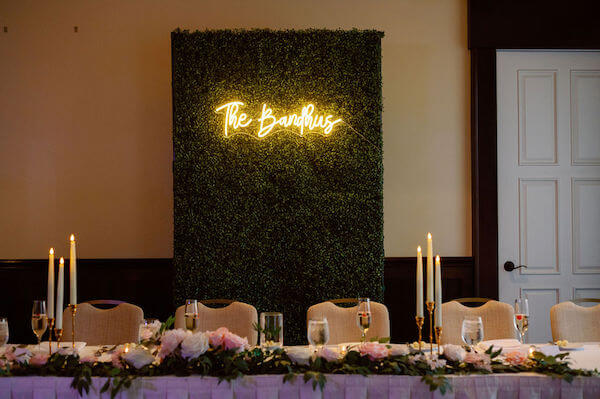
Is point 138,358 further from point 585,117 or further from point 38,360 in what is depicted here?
point 585,117

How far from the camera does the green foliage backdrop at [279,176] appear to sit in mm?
4652

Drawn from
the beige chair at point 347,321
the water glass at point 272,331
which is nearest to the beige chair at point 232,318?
the beige chair at point 347,321

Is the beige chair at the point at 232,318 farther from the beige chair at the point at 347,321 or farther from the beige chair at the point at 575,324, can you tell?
the beige chair at the point at 575,324

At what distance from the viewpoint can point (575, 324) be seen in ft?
11.7

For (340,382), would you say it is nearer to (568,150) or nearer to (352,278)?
(352,278)

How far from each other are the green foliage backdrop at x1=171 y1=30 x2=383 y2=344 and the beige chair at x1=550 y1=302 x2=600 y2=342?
58.6 inches

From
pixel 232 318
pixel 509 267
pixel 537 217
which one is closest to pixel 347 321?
pixel 232 318

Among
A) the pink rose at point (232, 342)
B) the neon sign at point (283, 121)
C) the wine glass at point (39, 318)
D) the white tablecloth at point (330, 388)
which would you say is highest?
the neon sign at point (283, 121)

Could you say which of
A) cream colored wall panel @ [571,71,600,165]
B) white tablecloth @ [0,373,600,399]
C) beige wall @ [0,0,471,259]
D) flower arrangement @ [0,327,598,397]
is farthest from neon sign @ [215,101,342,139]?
white tablecloth @ [0,373,600,399]

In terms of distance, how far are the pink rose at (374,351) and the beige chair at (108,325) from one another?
174 cm

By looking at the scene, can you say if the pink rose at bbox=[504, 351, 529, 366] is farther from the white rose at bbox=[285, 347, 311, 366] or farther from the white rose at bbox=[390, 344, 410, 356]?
the white rose at bbox=[285, 347, 311, 366]

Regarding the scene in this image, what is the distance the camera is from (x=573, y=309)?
142 inches

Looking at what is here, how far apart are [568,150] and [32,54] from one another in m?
5.20

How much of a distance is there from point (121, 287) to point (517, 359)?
150 inches
